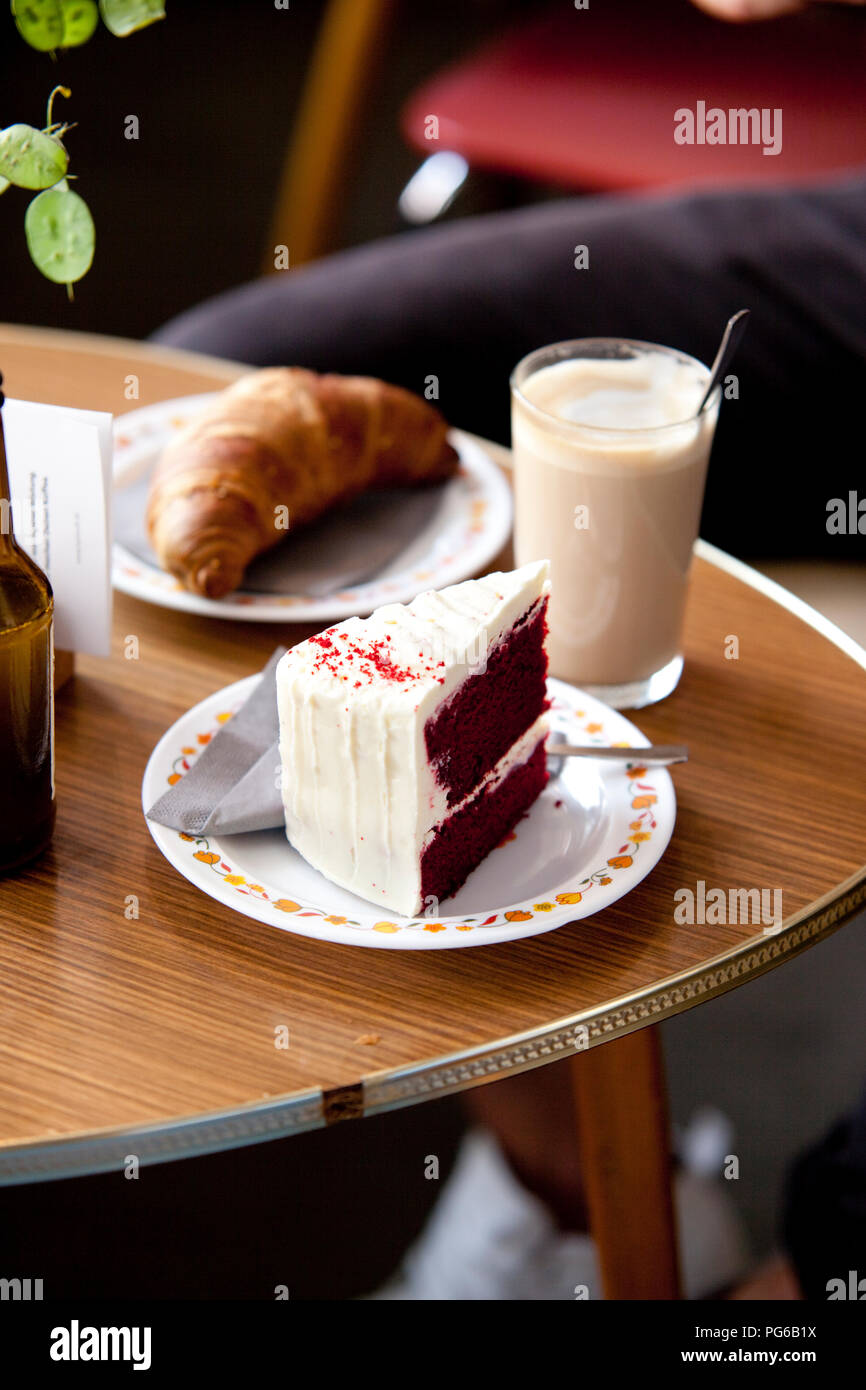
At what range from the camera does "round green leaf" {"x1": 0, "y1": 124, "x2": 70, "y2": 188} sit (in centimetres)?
70

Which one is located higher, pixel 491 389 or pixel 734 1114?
pixel 491 389

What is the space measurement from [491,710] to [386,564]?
0.36 meters

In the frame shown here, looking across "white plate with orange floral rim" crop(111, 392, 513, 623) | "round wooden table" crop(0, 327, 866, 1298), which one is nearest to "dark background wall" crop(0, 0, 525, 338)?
"white plate with orange floral rim" crop(111, 392, 513, 623)

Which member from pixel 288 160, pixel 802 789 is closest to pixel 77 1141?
pixel 802 789

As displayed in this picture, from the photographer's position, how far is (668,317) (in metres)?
1.60

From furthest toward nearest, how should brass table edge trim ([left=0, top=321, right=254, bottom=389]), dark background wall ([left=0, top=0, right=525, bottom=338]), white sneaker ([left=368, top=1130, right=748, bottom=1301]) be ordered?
dark background wall ([left=0, top=0, right=525, bottom=338]), brass table edge trim ([left=0, top=321, right=254, bottom=389]), white sneaker ([left=368, top=1130, right=748, bottom=1301])

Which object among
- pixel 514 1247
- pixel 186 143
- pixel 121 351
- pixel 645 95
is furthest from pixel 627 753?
pixel 186 143

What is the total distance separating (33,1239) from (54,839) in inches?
26.9

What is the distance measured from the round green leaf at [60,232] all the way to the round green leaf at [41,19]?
78 millimetres

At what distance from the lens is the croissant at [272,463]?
1085 mm

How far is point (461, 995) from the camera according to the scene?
766 millimetres

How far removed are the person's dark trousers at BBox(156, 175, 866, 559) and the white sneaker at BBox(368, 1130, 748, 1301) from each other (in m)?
0.68

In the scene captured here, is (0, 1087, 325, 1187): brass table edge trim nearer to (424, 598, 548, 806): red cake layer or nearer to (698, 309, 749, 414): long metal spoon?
(424, 598, 548, 806): red cake layer
